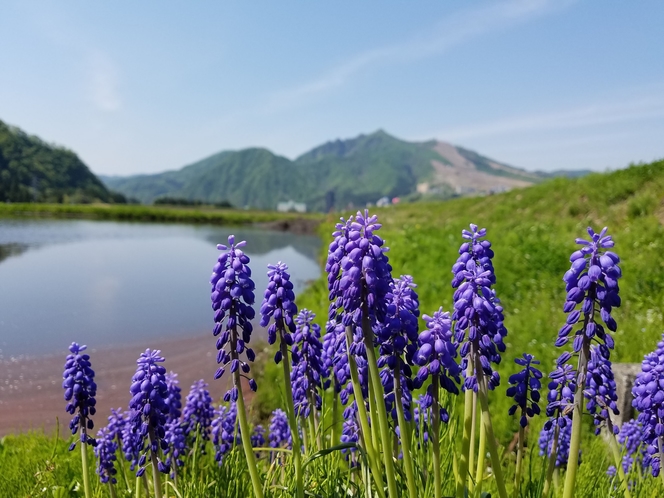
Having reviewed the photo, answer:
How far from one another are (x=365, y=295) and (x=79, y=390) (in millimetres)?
2557

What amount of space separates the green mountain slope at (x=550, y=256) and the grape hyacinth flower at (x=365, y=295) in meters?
5.17

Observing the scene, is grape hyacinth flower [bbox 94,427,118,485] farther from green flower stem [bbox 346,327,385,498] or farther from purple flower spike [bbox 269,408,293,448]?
green flower stem [bbox 346,327,385,498]

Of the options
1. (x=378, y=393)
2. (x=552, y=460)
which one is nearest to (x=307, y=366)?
(x=378, y=393)

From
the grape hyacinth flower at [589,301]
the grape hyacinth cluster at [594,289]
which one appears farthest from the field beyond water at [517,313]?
the grape hyacinth cluster at [594,289]

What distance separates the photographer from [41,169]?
586 feet

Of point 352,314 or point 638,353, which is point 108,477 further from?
point 638,353

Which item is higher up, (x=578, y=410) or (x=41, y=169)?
(x=41, y=169)

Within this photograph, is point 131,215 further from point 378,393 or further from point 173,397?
point 378,393

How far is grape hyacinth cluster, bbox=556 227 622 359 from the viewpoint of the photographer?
2320 millimetres

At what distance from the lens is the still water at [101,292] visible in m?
14.9

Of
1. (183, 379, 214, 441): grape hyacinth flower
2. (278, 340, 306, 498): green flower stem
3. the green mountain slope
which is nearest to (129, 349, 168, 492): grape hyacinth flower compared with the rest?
(278, 340, 306, 498): green flower stem

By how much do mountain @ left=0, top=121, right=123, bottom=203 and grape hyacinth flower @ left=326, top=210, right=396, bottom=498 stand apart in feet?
566

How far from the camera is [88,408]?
3.61 meters

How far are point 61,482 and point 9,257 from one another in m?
29.6
